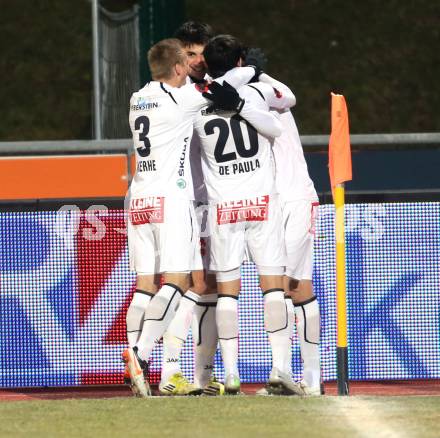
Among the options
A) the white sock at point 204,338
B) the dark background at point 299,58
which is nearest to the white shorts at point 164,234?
the white sock at point 204,338

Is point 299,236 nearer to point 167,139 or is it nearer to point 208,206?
point 208,206

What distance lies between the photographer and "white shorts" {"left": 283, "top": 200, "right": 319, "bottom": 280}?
7332 millimetres

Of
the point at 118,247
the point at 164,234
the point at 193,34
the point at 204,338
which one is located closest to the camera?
the point at 164,234

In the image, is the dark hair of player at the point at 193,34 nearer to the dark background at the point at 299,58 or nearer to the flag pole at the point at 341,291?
the flag pole at the point at 341,291

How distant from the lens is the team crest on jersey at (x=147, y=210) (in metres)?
6.87

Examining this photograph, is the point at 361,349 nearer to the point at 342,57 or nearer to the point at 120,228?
the point at 120,228

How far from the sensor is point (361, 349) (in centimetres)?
818

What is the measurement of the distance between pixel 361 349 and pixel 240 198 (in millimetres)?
1836

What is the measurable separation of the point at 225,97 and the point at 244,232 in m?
0.81

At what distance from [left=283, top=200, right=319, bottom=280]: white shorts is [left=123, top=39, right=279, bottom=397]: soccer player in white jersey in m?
0.68

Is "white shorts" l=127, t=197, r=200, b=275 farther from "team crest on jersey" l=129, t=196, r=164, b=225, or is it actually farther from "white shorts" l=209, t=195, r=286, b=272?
"white shorts" l=209, t=195, r=286, b=272

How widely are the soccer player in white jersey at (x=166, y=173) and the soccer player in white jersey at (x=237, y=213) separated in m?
0.12

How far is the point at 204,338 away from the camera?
7.27m

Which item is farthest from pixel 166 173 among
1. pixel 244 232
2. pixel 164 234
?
pixel 244 232
